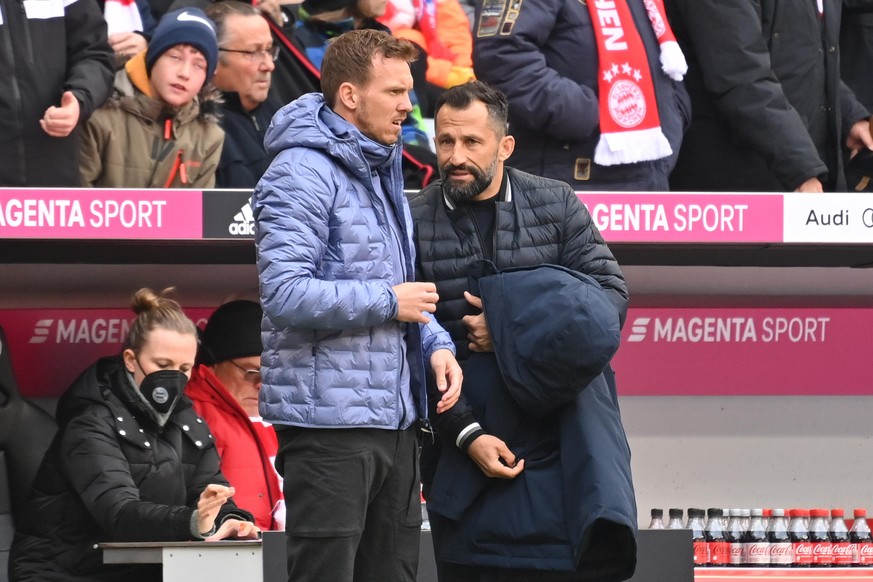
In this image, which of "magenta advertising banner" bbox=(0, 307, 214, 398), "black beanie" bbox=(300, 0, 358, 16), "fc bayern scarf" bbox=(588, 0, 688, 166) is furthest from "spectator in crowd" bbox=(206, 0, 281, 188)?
"fc bayern scarf" bbox=(588, 0, 688, 166)

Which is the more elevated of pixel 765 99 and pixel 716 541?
pixel 765 99

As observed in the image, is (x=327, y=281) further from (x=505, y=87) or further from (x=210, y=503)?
(x=505, y=87)

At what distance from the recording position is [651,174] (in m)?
4.86

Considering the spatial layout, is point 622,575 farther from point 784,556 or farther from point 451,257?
point 784,556

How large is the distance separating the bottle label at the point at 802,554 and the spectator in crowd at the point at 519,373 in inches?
73.4

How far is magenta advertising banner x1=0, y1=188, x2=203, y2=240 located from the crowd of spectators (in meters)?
0.15

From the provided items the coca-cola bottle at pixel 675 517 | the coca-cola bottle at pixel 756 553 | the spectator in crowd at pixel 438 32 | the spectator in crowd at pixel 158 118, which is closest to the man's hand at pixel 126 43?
the spectator in crowd at pixel 158 118

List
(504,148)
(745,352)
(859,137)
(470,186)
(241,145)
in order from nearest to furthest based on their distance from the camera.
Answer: (470,186) → (504,148) → (241,145) → (859,137) → (745,352)

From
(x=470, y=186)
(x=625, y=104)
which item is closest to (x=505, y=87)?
(x=625, y=104)

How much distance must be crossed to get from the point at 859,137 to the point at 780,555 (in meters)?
1.62

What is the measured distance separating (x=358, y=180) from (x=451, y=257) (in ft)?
1.36

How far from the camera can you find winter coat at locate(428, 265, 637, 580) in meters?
3.07

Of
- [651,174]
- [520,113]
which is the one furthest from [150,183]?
[651,174]

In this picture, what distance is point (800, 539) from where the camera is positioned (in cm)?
494
